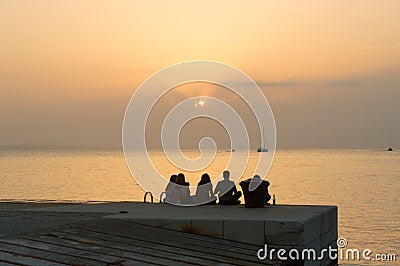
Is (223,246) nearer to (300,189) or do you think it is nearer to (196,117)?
(196,117)

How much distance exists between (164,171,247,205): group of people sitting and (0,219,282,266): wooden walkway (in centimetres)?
507

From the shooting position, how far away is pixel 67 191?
69750mm

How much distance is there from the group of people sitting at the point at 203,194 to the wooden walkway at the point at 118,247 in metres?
5.07

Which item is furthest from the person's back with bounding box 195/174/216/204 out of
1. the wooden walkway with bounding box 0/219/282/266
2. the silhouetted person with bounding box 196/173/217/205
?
the wooden walkway with bounding box 0/219/282/266

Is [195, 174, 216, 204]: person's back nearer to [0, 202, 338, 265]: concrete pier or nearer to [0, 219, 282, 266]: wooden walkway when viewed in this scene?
[0, 202, 338, 265]: concrete pier

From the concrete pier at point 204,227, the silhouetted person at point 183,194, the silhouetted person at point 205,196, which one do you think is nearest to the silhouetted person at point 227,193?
the silhouetted person at point 205,196

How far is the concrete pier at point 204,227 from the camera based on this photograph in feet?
43.9

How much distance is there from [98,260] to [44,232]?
2.38 metres

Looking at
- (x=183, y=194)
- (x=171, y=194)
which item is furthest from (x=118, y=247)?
(x=171, y=194)

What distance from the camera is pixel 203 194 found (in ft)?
67.5

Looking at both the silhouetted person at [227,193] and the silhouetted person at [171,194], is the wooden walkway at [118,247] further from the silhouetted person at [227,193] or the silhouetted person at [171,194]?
the silhouetted person at [227,193]

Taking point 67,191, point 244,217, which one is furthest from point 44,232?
point 67,191

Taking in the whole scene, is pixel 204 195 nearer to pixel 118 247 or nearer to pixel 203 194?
pixel 203 194

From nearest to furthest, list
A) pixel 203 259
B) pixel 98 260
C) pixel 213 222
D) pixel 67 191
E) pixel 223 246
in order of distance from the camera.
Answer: pixel 98 260, pixel 203 259, pixel 223 246, pixel 213 222, pixel 67 191
